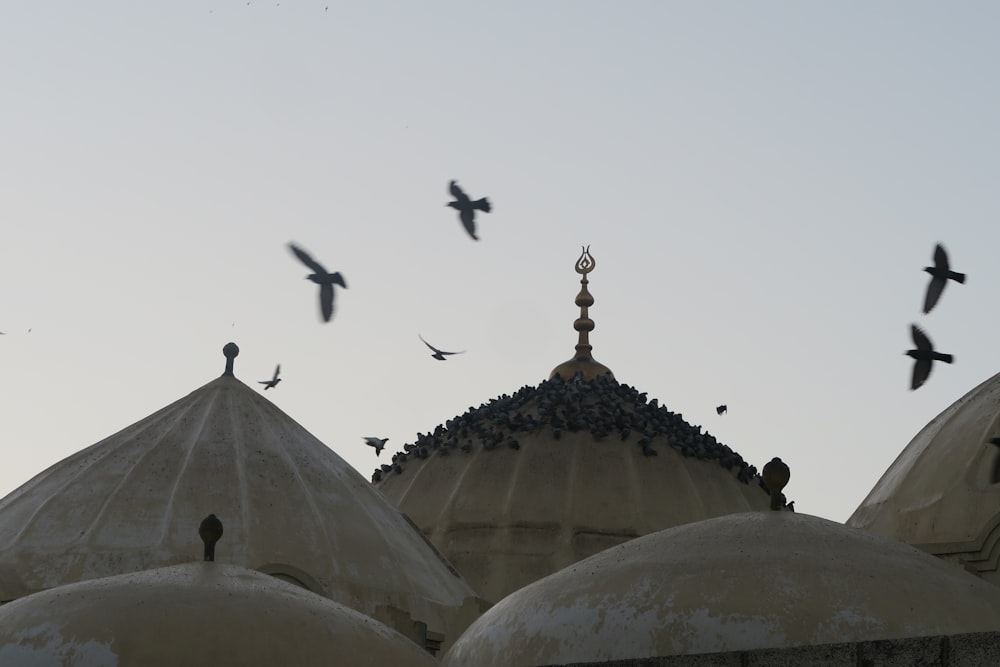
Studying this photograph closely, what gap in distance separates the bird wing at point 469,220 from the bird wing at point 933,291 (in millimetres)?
3380

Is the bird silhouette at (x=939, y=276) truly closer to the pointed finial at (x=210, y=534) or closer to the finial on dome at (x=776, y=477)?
the finial on dome at (x=776, y=477)

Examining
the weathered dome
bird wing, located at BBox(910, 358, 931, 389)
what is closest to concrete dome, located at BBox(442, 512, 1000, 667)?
bird wing, located at BBox(910, 358, 931, 389)

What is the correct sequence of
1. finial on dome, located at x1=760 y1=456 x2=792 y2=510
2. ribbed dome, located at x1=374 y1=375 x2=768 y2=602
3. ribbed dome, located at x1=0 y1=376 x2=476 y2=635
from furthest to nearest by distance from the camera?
ribbed dome, located at x1=374 y1=375 x2=768 y2=602, ribbed dome, located at x1=0 y1=376 x2=476 y2=635, finial on dome, located at x1=760 y1=456 x2=792 y2=510

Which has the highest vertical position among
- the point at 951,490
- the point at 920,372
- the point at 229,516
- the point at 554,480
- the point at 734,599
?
the point at 554,480

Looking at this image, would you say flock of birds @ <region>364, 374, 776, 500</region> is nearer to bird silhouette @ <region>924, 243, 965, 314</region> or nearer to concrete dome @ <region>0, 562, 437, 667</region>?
bird silhouette @ <region>924, 243, 965, 314</region>

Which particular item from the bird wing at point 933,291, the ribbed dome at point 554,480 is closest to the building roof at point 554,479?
the ribbed dome at point 554,480

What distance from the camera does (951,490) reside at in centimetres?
1566

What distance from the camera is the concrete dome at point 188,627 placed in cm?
1137

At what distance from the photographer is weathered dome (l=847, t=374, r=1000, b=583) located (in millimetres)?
15008

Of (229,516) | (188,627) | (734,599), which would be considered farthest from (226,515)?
(734,599)

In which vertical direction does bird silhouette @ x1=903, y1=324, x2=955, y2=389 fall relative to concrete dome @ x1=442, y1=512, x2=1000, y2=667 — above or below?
above

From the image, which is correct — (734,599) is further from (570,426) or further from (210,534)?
(570,426)

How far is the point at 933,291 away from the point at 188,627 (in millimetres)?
6223

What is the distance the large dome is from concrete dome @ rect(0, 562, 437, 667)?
370 cm
